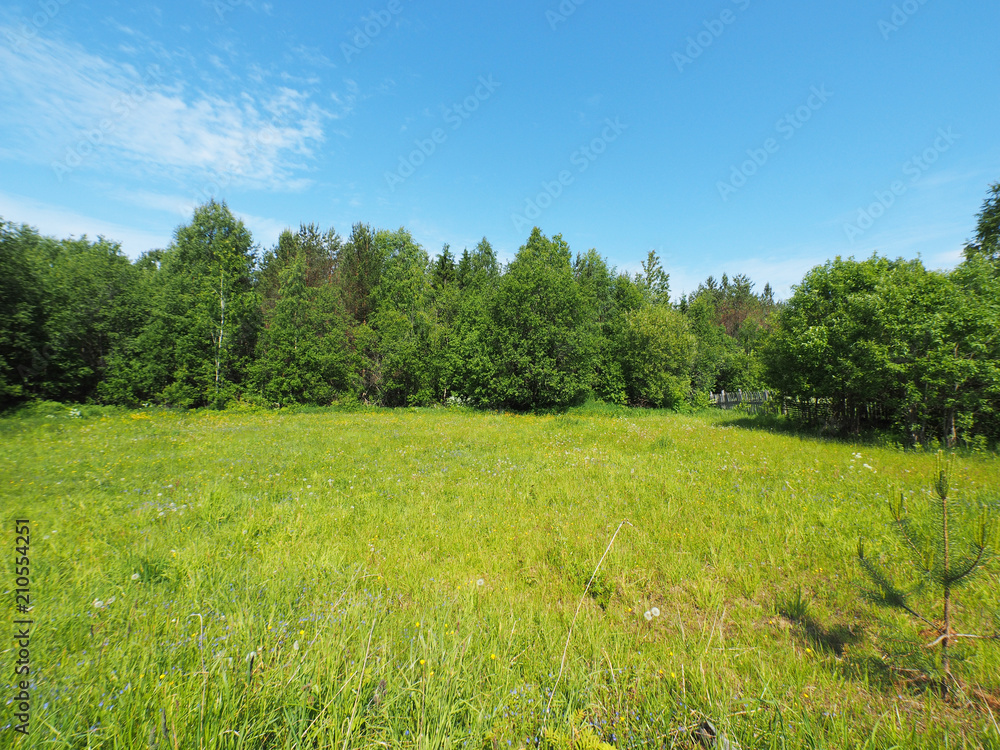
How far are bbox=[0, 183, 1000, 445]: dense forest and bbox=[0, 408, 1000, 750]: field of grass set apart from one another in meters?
4.58

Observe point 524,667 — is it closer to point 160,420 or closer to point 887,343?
point 887,343

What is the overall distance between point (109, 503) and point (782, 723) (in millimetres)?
9075

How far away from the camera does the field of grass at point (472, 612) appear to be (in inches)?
86.9

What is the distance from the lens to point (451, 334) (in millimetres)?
32219

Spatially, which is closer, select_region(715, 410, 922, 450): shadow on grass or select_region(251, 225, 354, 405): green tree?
select_region(715, 410, 922, 450): shadow on grass

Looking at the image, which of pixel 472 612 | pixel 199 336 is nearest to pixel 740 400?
pixel 472 612

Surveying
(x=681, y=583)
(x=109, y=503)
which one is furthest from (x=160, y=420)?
(x=681, y=583)

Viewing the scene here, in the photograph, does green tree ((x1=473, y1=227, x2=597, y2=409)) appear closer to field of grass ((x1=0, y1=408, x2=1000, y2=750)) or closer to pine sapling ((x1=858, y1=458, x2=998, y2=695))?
field of grass ((x1=0, y1=408, x2=1000, y2=750))

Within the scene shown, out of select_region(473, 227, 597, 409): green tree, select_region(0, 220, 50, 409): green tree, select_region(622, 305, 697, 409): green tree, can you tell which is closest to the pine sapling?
select_region(473, 227, 597, 409): green tree

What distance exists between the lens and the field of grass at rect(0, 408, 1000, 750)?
221 cm

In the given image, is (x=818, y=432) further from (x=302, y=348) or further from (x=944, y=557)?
(x=302, y=348)

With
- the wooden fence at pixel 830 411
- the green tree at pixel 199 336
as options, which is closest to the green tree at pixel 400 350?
the green tree at pixel 199 336

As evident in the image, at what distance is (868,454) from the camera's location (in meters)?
10.6

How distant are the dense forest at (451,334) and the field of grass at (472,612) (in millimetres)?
4579
